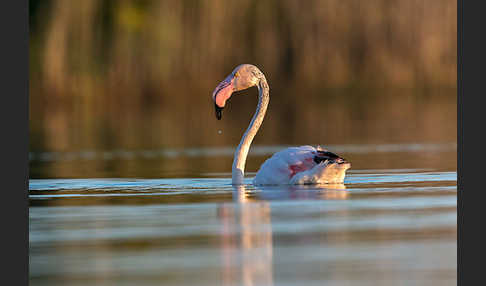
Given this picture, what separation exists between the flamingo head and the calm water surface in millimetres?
798

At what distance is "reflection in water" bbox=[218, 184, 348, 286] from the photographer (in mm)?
5609

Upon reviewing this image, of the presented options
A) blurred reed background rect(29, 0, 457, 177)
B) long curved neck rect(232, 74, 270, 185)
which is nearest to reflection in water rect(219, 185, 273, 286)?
long curved neck rect(232, 74, 270, 185)

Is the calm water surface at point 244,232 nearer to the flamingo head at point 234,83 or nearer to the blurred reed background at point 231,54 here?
the flamingo head at point 234,83

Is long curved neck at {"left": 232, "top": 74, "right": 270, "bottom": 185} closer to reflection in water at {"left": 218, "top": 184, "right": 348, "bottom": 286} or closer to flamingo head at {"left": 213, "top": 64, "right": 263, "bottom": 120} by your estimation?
flamingo head at {"left": 213, "top": 64, "right": 263, "bottom": 120}

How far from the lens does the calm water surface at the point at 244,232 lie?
561cm

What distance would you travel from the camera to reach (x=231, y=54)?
98.7 feet

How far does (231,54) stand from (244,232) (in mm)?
23325

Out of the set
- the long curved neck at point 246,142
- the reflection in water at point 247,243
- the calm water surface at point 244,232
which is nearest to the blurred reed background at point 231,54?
the long curved neck at point 246,142

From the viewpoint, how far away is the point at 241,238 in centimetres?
671

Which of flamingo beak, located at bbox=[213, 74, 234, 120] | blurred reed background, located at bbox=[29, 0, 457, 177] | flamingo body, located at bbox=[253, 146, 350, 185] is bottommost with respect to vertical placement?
flamingo body, located at bbox=[253, 146, 350, 185]

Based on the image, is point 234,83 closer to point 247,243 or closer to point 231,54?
point 247,243

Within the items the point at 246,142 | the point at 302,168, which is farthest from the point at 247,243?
the point at 246,142

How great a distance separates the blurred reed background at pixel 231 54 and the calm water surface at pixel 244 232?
1585 centimetres

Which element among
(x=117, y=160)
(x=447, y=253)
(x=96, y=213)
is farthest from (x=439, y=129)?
(x=447, y=253)
